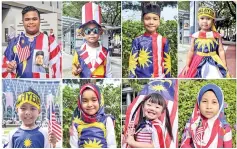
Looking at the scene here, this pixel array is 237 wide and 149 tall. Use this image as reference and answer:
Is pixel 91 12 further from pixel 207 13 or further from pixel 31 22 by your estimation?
pixel 207 13

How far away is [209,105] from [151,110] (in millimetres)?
263

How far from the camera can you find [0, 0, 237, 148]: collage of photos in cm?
217

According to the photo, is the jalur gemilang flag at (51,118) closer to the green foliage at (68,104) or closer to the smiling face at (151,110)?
the green foliage at (68,104)

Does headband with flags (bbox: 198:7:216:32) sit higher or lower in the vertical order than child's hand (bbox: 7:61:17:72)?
higher

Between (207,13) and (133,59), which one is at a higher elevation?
(207,13)

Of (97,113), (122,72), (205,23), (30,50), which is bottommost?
(97,113)

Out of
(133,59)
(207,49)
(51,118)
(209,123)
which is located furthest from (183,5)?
(51,118)

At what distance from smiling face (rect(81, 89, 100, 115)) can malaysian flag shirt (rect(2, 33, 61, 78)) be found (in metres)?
0.16

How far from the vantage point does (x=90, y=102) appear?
7.20 feet

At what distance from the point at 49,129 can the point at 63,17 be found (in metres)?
0.52

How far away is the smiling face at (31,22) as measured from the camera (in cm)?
219

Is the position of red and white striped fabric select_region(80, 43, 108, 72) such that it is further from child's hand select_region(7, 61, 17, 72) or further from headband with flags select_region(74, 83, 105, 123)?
child's hand select_region(7, 61, 17, 72)

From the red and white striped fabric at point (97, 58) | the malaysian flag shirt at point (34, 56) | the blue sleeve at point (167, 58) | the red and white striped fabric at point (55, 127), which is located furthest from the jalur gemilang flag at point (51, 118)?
the blue sleeve at point (167, 58)

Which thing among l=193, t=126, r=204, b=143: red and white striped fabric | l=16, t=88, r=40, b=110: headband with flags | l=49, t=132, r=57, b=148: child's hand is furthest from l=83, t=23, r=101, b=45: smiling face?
l=193, t=126, r=204, b=143: red and white striped fabric
